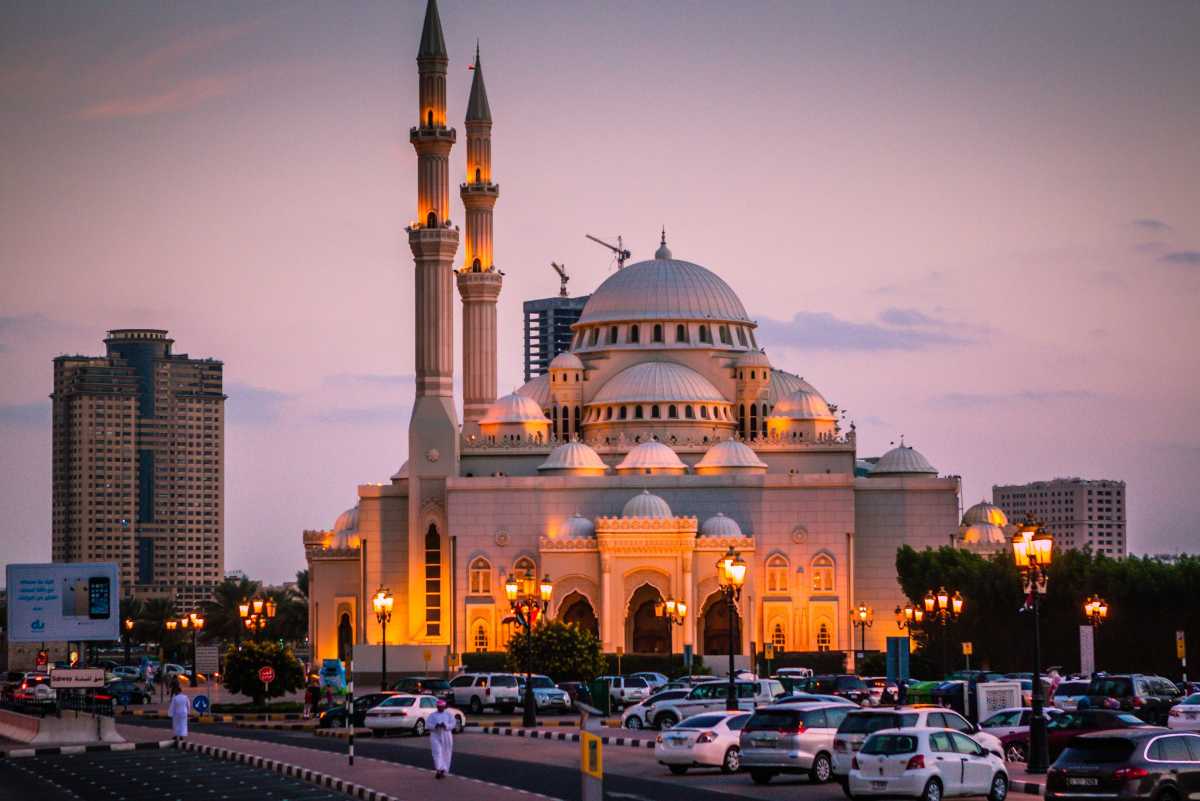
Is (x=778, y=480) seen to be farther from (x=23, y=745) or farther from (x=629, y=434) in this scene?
(x=23, y=745)

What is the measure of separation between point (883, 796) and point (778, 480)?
61.4 m

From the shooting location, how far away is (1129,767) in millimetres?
26938

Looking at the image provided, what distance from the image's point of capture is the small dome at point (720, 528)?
8850cm

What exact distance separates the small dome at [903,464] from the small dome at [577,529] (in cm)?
1513

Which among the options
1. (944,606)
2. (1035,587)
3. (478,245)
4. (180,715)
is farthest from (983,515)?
(1035,587)

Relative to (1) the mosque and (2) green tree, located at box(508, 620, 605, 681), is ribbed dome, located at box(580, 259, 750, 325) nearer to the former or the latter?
(1) the mosque

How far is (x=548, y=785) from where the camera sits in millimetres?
33969

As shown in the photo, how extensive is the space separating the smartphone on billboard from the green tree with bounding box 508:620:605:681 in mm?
18639

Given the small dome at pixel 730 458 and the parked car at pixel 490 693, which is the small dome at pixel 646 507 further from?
the parked car at pixel 490 693

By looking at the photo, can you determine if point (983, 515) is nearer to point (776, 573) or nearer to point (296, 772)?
point (776, 573)

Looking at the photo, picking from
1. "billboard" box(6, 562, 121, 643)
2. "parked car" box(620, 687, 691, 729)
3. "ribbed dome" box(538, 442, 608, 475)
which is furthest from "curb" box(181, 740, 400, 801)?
"ribbed dome" box(538, 442, 608, 475)

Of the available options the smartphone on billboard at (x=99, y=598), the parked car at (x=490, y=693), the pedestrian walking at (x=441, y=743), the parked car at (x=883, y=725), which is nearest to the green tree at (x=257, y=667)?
the parked car at (x=490, y=693)

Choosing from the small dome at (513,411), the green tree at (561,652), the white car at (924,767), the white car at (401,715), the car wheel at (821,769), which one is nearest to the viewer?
the white car at (924,767)

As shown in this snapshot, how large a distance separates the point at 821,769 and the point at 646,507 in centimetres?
5373
